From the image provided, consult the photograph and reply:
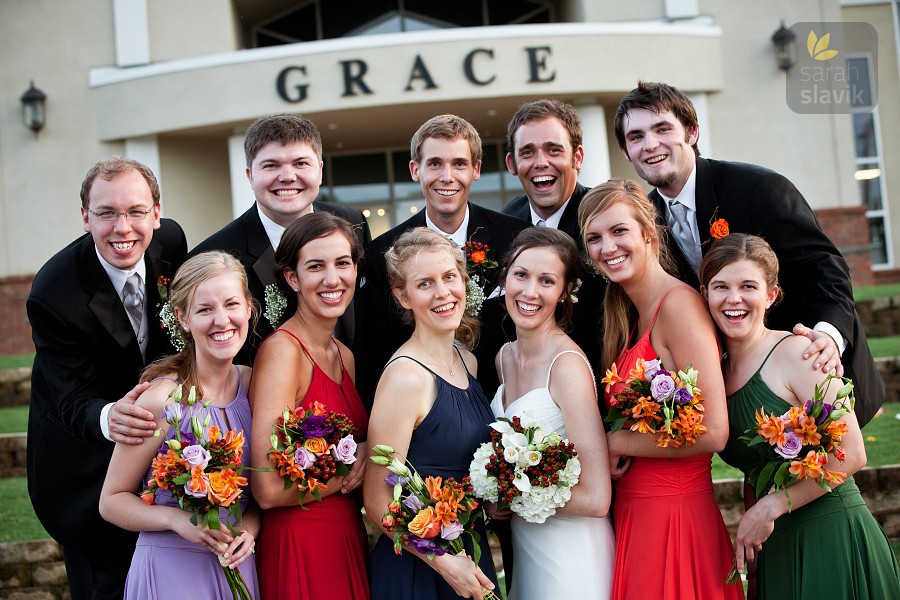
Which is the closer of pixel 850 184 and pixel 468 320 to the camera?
pixel 468 320

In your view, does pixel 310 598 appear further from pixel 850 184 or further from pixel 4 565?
pixel 850 184

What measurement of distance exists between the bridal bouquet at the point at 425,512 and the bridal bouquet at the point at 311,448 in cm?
18

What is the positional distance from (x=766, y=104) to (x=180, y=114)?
1145 centimetres

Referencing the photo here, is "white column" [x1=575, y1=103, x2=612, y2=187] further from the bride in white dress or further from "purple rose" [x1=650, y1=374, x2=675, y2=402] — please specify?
"purple rose" [x1=650, y1=374, x2=675, y2=402]

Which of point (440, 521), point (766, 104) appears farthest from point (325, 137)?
point (440, 521)

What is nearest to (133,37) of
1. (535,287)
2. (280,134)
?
(280,134)

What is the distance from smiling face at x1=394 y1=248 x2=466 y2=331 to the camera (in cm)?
390

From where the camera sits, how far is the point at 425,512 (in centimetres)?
338

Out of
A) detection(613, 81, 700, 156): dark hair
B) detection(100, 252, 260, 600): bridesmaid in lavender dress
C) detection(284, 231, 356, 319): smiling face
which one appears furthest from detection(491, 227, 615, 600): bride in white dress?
detection(100, 252, 260, 600): bridesmaid in lavender dress

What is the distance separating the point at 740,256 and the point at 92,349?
3.38m

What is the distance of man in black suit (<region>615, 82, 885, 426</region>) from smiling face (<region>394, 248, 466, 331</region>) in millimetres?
1457

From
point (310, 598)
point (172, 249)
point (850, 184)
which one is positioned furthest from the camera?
point (850, 184)

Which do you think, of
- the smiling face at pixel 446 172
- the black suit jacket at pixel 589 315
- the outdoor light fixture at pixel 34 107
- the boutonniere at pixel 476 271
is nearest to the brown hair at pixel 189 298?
the boutonniere at pixel 476 271

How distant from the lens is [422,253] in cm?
395
